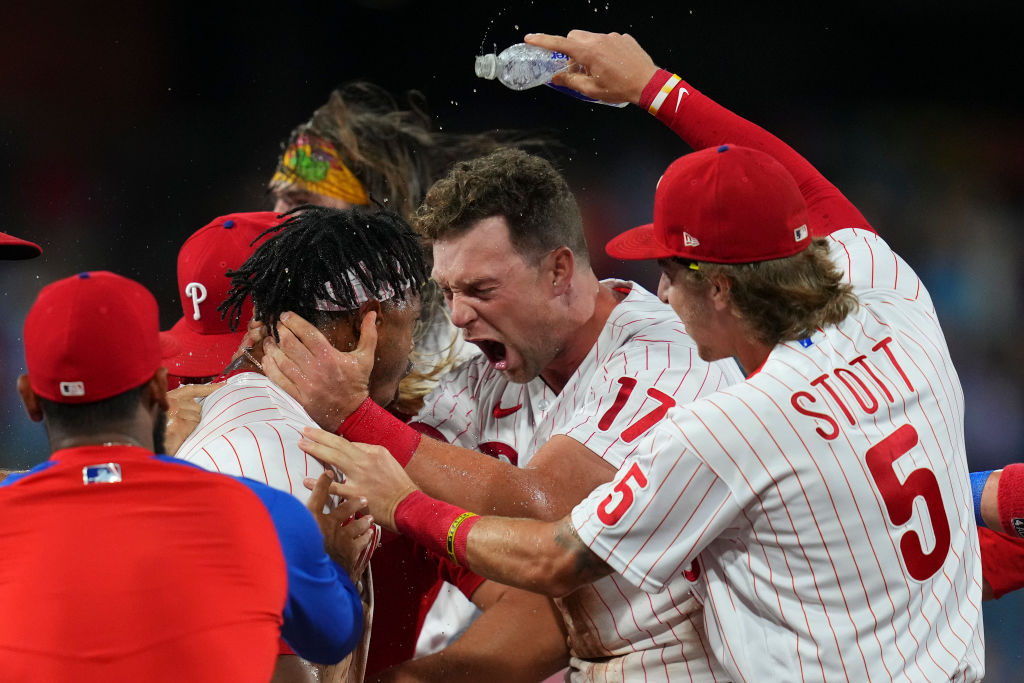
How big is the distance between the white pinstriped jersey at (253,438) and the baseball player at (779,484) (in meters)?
0.08

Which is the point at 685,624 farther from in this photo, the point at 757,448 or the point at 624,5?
the point at 624,5

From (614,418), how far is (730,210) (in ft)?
2.55

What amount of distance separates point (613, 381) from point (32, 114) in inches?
203

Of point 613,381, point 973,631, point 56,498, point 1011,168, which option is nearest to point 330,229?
point 613,381

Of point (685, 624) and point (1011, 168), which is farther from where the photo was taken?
point (1011, 168)

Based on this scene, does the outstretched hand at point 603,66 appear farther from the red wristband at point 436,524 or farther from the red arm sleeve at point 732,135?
the red wristband at point 436,524

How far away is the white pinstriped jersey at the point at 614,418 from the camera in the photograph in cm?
285

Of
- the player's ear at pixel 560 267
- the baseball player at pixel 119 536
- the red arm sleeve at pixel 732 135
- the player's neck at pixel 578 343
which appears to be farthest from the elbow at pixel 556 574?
the red arm sleeve at pixel 732 135

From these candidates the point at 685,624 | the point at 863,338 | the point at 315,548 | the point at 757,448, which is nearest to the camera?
the point at 315,548

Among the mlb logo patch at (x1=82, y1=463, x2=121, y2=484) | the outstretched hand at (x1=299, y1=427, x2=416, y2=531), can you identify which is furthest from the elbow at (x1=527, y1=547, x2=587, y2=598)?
the mlb logo patch at (x1=82, y1=463, x2=121, y2=484)

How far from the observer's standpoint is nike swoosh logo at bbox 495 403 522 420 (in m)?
3.65

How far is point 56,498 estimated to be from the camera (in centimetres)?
185

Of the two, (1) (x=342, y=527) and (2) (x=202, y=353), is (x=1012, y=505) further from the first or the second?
(2) (x=202, y=353)

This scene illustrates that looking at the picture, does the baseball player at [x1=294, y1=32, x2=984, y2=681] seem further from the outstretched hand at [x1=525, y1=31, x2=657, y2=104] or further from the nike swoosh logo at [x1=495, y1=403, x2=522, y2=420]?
the nike swoosh logo at [x1=495, y1=403, x2=522, y2=420]
